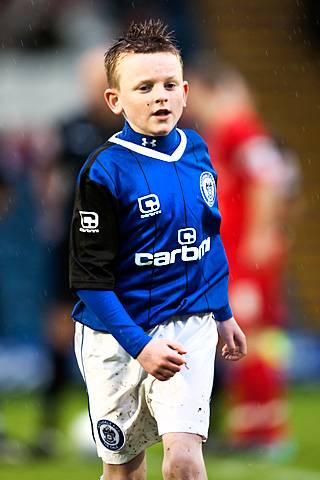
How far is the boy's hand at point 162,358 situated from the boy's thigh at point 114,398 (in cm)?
28

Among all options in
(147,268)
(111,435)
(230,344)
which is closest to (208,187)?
(147,268)

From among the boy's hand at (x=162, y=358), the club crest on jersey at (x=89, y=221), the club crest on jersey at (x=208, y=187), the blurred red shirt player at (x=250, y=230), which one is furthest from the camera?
the blurred red shirt player at (x=250, y=230)

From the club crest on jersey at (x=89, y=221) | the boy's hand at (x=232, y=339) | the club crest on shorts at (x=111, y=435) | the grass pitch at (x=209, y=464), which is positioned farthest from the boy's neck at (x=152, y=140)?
the grass pitch at (x=209, y=464)

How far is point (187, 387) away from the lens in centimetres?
488

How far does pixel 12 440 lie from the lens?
9.22 m

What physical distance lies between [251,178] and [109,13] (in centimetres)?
640

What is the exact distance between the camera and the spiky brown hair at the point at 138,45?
4.83 meters

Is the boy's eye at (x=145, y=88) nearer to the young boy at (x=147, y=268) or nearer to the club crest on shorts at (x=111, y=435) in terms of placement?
the young boy at (x=147, y=268)

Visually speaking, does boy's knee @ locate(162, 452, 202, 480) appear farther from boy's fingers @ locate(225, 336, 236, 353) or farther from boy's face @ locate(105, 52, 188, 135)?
boy's face @ locate(105, 52, 188, 135)

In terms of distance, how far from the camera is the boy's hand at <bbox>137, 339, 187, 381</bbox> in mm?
4598

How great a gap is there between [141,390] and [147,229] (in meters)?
0.59

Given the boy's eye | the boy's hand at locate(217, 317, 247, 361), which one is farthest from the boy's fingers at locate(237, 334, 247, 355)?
the boy's eye

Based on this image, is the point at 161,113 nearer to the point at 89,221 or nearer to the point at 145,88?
the point at 145,88

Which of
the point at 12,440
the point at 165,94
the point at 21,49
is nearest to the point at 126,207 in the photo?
the point at 165,94
